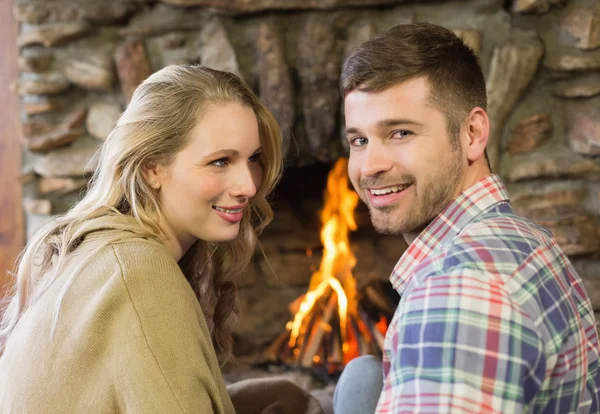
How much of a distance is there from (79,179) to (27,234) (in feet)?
0.92

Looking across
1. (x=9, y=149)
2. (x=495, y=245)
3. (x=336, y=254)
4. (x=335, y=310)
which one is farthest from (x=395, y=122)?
(x=9, y=149)

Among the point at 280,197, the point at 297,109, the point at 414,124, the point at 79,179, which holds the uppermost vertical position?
the point at 414,124

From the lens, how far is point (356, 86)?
133 centimetres

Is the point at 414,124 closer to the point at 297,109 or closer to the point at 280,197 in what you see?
the point at 297,109

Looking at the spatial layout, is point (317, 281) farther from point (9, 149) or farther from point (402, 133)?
point (402, 133)

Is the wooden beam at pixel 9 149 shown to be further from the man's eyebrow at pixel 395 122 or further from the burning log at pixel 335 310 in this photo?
the man's eyebrow at pixel 395 122

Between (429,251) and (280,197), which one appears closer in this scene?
(429,251)

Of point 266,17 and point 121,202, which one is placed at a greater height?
point 266,17

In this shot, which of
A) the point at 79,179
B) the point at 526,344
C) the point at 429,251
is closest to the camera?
the point at 526,344

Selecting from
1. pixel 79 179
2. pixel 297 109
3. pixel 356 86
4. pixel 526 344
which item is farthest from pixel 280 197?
→ pixel 526 344

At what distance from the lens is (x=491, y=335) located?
94cm

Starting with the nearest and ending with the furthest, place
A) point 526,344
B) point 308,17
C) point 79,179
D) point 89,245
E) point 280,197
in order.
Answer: point 526,344 < point 89,245 < point 308,17 < point 79,179 < point 280,197

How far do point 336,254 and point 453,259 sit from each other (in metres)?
1.83

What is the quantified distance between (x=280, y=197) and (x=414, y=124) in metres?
1.61
